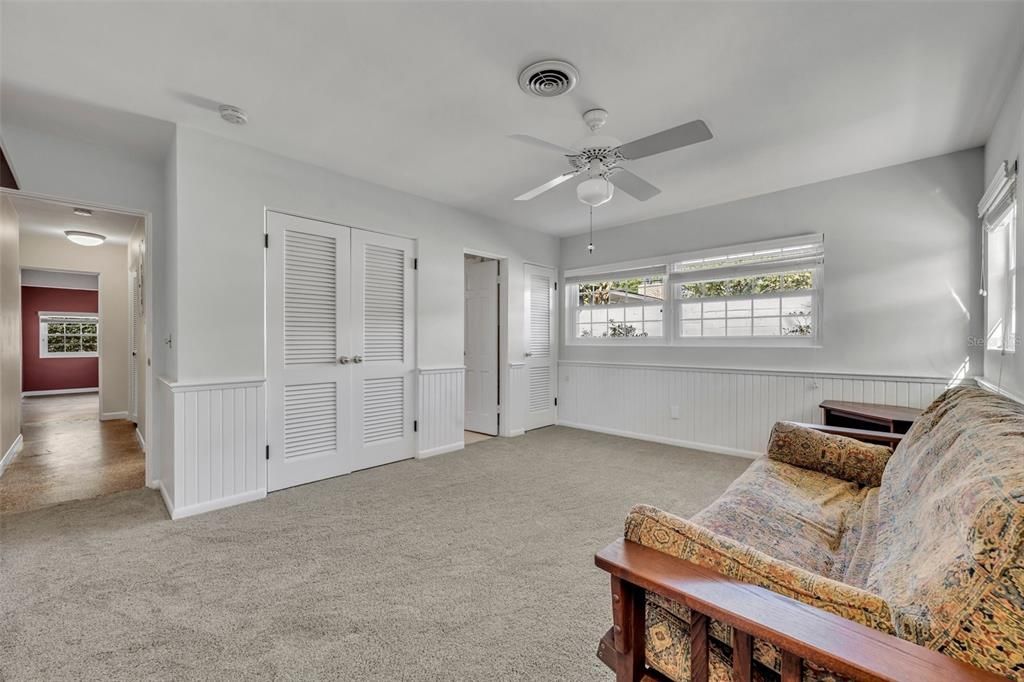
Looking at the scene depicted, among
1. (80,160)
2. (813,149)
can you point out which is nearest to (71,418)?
(80,160)

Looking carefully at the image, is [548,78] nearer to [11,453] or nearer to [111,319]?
[11,453]

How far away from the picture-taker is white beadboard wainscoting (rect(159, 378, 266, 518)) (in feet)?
9.17

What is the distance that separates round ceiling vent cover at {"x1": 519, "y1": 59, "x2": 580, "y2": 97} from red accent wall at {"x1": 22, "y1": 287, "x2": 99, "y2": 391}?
33.3ft

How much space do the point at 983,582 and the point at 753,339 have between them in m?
3.86

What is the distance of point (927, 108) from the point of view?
100 inches

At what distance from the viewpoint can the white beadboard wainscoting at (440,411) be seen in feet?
13.7

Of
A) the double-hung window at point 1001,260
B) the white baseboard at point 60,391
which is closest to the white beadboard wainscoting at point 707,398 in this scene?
the double-hung window at point 1001,260

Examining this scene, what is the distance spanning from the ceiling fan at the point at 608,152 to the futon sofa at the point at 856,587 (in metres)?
1.57

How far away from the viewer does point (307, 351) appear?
3439 mm

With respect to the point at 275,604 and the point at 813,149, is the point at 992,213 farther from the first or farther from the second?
the point at 275,604

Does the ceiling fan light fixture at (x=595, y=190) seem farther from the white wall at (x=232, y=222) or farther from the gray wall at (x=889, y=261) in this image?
the white wall at (x=232, y=222)

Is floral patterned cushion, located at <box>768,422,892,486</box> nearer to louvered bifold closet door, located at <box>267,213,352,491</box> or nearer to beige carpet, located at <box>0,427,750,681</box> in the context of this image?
beige carpet, located at <box>0,427,750,681</box>

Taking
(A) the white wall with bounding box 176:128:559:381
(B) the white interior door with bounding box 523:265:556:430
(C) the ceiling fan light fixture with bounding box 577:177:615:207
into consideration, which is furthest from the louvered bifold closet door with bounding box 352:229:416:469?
(C) the ceiling fan light fixture with bounding box 577:177:615:207

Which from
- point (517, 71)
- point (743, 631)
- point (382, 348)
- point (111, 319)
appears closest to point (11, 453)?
point (111, 319)
